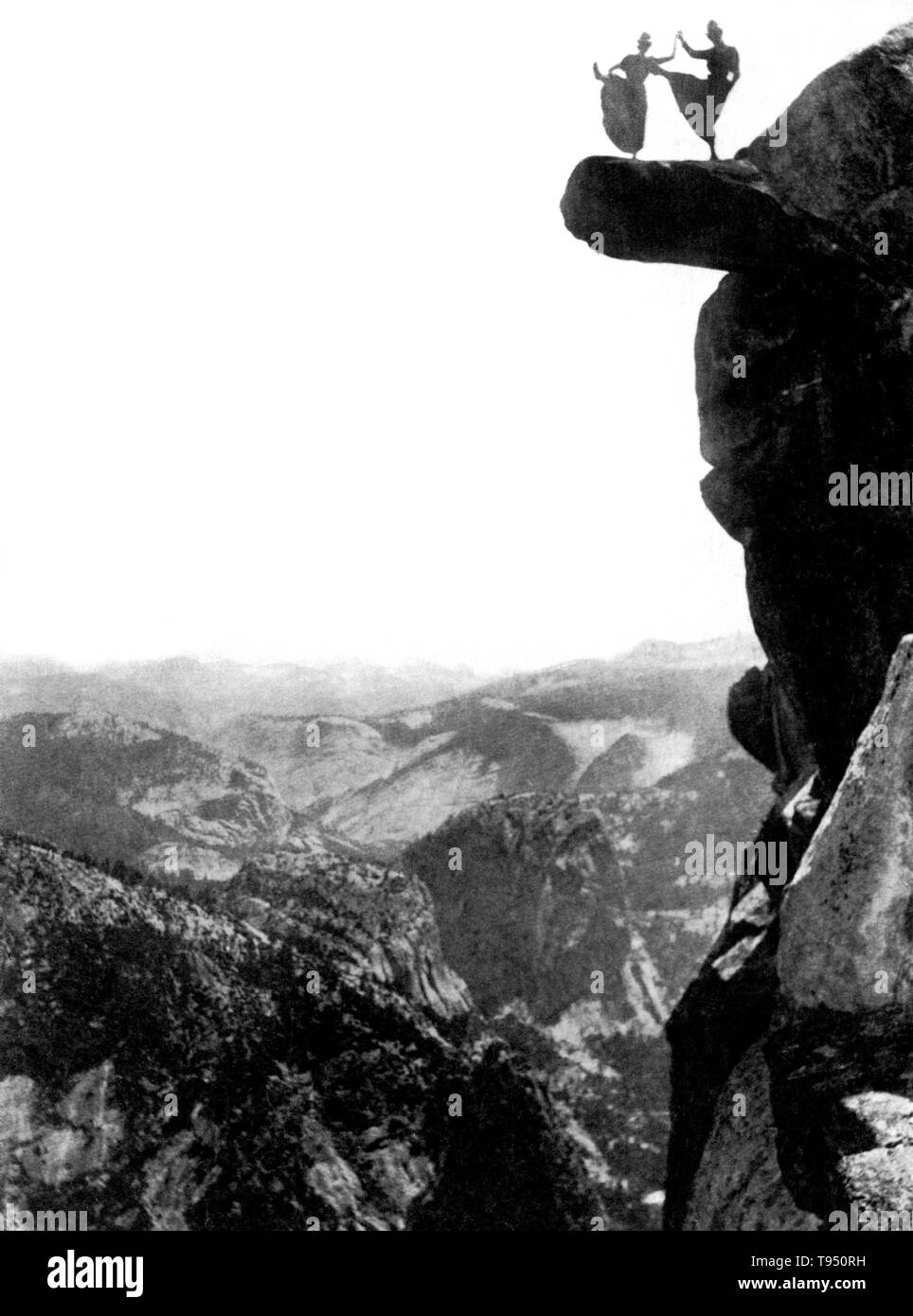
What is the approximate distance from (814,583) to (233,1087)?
3077cm

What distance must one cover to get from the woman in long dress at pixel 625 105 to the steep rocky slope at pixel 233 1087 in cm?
Answer: 3585

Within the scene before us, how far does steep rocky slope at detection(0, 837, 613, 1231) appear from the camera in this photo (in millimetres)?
44031

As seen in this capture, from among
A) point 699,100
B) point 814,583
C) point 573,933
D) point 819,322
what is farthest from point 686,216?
point 573,933

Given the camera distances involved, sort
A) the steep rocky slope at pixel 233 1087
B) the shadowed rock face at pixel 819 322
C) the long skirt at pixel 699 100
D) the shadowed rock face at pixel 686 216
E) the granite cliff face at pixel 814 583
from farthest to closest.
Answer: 1. the steep rocky slope at pixel 233 1087
2. the long skirt at pixel 699 100
3. the shadowed rock face at pixel 819 322
4. the shadowed rock face at pixel 686 216
5. the granite cliff face at pixel 814 583

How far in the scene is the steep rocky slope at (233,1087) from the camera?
4403cm

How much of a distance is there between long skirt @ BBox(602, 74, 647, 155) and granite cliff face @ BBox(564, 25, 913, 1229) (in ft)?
5.30

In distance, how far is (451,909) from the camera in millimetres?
101688

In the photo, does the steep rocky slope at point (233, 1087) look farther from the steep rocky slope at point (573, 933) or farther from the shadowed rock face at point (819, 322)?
the steep rocky slope at point (573, 933)

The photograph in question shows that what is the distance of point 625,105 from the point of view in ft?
90.2

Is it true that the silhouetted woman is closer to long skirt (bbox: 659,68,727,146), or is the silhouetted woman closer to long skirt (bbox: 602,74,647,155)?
long skirt (bbox: 659,68,727,146)

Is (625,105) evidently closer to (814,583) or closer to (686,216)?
(686,216)

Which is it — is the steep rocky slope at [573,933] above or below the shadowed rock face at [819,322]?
below

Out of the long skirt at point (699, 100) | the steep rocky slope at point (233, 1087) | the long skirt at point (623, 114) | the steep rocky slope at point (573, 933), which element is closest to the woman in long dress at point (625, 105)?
the long skirt at point (623, 114)
